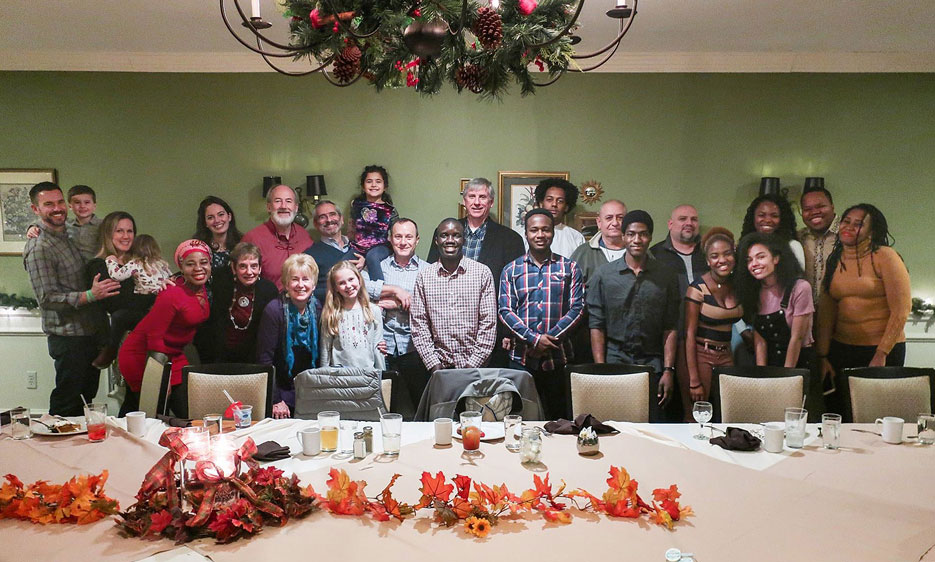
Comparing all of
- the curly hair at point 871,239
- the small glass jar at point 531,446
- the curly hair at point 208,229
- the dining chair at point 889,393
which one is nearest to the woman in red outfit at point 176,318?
the curly hair at point 208,229

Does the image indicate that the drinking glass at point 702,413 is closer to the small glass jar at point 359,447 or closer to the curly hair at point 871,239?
the small glass jar at point 359,447

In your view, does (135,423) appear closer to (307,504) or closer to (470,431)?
(307,504)

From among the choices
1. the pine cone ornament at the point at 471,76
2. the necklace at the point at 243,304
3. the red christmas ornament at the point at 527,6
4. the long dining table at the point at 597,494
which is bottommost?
the long dining table at the point at 597,494

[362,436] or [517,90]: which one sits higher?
[517,90]

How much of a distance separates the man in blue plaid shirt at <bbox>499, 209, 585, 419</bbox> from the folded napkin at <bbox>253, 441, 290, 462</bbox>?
2.12 meters

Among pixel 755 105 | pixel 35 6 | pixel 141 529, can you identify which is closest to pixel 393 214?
pixel 35 6

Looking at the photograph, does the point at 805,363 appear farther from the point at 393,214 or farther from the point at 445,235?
the point at 393,214

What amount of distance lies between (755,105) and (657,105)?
0.62 metres

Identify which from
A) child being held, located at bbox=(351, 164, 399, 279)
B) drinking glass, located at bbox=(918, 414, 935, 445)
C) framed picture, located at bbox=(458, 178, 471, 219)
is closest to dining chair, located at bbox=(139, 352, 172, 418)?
child being held, located at bbox=(351, 164, 399, 279)

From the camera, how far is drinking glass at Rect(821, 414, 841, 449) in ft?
7.80

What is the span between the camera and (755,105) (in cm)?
418

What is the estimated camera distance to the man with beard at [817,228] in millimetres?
4168

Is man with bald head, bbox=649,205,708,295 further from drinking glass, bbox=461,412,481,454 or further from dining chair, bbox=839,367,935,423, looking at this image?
drinking glass, bbox=461,412,481,454

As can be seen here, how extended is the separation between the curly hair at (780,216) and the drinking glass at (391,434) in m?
2.86
